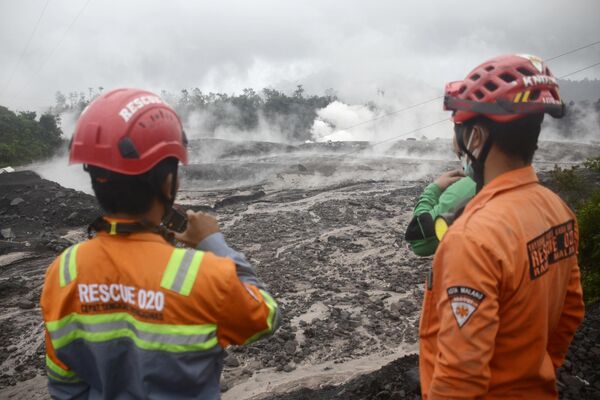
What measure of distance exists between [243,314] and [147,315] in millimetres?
311

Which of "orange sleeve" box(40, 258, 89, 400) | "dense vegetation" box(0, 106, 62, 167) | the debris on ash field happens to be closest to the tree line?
"dense vegetation" box(0, 106, 62, 167)

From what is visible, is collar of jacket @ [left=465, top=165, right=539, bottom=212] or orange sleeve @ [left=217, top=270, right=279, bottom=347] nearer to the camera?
orange sleeve @ [left=217, top=270, right=279, bottom=347]

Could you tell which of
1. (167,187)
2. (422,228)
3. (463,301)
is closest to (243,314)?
(167,187)

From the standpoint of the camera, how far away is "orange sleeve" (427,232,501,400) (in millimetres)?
1350

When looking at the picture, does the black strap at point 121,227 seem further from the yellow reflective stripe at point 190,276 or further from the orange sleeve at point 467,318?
the orange sleeve at point 467,318

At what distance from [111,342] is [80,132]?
29.8 inches

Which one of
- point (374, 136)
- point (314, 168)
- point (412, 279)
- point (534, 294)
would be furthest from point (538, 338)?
point (374, 136)

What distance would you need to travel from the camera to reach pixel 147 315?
1402 mm

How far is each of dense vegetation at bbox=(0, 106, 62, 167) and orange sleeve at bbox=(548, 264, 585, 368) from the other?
1288 inches

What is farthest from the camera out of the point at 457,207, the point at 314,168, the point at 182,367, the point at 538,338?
the point at 314,168

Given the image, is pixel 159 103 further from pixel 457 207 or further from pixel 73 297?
pixel 457 207

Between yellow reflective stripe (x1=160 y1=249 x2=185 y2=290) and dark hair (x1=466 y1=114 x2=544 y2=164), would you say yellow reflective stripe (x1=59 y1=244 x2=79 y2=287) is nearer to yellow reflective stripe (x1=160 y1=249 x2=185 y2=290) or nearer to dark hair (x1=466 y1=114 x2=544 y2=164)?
yellow reflective stripe (x1=160 y1=249 x2=185 y2=290)

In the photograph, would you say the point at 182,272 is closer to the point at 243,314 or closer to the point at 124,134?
the point at 243,314

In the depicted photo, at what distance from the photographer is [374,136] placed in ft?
187
